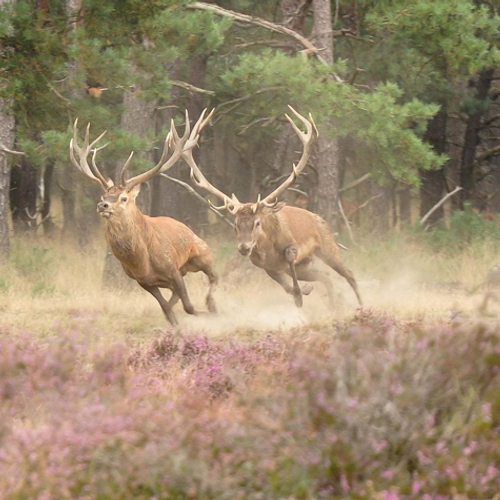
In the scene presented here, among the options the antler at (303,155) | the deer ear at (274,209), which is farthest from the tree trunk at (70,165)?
the deer ear at (274,209)

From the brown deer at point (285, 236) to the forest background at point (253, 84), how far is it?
1.86 meters

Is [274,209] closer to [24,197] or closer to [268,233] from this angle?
[268,233]

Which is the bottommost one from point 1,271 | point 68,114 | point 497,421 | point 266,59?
point 1,271

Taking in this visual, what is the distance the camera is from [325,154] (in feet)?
51.5

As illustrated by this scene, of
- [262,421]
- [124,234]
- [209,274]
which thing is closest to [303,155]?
[209,274]

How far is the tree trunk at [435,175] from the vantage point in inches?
803

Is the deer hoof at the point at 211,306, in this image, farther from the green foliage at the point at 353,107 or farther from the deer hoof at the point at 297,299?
the green foliage at the point at 353,107

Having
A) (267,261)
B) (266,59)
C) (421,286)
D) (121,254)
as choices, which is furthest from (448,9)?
(121,254)

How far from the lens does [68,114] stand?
13141 millimetres

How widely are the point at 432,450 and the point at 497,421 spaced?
20.4 inches

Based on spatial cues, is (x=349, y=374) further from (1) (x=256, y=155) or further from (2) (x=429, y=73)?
(1) (x=256, y=155)

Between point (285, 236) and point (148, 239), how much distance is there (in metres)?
2.01

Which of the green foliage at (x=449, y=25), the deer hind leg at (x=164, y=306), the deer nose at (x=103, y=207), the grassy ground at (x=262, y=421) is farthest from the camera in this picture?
the green foliage at (x=449, y=25)

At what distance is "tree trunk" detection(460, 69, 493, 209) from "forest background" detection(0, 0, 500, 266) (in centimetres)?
3
